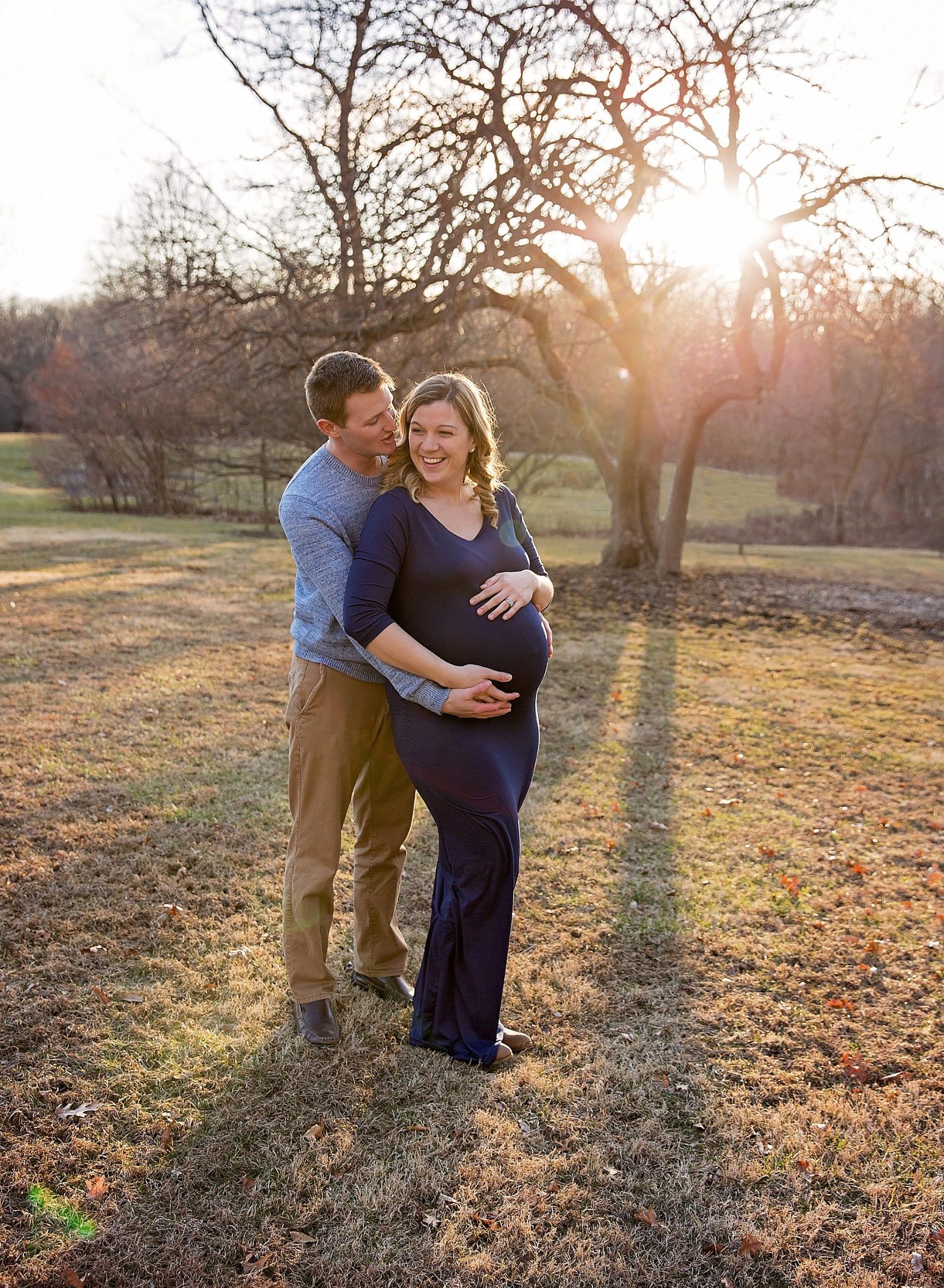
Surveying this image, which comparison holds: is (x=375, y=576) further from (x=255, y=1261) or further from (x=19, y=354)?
(x=19, y=354)

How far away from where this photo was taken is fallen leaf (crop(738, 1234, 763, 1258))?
251 cm

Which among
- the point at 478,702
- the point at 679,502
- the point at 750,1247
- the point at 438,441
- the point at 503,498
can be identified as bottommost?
the point at 750,1247

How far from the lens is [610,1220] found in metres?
2.59

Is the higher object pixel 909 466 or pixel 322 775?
pixel 909 466

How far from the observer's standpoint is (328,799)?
10.4ft

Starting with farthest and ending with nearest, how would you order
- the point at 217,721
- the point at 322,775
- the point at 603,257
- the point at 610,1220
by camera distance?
the point at 603,257, the point at 217,721, the point at 322,775, the point at 610,1220

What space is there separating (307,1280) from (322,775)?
1443 mm

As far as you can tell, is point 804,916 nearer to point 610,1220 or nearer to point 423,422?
point 610,1220

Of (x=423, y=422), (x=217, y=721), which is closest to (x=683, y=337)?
(x=217, y=721)

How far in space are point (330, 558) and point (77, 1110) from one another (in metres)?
1.95

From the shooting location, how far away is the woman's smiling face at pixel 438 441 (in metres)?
2.81

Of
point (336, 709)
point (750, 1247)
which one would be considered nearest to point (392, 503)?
point (336, 709)

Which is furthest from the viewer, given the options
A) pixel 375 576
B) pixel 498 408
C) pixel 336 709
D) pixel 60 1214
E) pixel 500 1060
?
pixel 498 408

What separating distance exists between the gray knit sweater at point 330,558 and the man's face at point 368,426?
0.32ft
